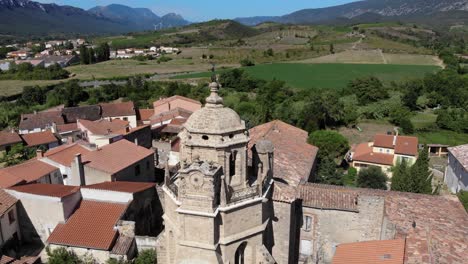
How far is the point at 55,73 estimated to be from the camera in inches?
4998

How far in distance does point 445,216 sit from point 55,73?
127933mm

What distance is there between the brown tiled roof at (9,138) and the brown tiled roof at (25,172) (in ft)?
71.7

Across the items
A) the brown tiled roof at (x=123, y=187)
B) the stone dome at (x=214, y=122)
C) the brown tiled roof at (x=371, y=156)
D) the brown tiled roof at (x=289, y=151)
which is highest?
the stone dome at (x=214, y=122)

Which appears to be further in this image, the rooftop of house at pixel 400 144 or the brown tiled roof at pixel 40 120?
the brown tiled roof at pixel 40 120

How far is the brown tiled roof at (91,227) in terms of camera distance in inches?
949

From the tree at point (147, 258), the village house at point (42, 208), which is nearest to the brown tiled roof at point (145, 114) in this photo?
the village house at point (42, 208)

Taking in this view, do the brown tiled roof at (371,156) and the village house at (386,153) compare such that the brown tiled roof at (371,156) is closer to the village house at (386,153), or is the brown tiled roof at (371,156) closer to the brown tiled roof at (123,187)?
the village house at (386,153)

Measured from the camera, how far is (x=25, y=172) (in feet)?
104

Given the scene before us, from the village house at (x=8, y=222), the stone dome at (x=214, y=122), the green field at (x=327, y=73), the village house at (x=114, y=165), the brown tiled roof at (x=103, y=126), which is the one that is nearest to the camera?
the stone dome at (x=214, y=122)

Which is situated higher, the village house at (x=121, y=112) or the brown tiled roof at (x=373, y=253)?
the brown tiled roof at (x=373, y=253)

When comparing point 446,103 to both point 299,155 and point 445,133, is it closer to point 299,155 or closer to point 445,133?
point 445,133

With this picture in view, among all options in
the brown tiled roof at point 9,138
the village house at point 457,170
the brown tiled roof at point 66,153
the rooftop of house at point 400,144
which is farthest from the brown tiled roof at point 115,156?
the village house at point 457,170

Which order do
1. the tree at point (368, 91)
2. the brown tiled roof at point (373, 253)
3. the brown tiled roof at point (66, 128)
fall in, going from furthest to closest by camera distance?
1. the tree at point (368, 91)
2. the brown tiled roof at point (66, 128)
3. the brown tiled roof at point (373, 253)

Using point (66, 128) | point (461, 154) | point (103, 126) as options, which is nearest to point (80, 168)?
point (103, 126)
